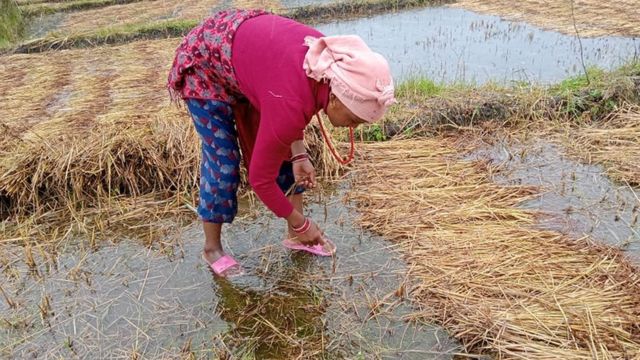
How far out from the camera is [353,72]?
1616mm

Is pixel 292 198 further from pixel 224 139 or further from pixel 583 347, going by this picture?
pixel 583 347

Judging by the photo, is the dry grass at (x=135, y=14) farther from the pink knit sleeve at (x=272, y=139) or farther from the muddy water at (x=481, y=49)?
the pink knit sleeve at (x=272, y=139)

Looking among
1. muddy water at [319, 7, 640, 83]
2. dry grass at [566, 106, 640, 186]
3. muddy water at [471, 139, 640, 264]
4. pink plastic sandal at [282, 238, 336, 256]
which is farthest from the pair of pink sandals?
muddy water at [319, 7, 640, 83]

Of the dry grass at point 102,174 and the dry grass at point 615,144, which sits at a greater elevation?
the dry grass at point 102,174

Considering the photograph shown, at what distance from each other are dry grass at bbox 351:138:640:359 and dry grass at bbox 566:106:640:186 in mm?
581

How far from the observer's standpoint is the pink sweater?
1.69 metres

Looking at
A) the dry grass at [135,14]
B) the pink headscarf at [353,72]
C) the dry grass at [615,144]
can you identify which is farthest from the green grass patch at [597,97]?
the dry grass at [135,14]

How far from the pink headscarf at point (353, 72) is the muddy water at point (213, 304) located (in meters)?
0.84

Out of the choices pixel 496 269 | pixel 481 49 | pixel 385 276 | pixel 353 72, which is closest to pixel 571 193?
pixel 496 269

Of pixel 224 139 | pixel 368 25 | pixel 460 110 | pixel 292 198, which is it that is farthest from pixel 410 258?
pixel 368 25

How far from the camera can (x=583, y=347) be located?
185cm

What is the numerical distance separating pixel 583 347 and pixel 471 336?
37cm

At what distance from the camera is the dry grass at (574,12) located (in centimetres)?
649

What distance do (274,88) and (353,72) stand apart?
0.26 m
